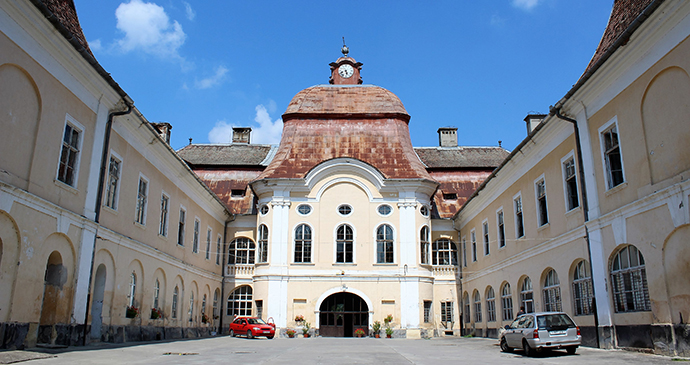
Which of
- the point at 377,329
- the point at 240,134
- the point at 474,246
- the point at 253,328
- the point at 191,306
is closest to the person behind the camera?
the point at 253,328

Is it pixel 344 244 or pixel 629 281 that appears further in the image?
pixel 344 244

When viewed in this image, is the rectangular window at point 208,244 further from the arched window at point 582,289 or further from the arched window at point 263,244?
the arched window at point 582,289

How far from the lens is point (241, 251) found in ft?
98.0

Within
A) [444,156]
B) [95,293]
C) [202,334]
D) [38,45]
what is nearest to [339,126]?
[444,156]

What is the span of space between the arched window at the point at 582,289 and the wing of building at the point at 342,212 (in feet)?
0.23

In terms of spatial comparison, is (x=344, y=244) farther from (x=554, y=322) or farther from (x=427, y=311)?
(x=554, y=322)

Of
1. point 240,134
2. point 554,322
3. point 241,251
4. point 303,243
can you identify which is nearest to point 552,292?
point 554,322

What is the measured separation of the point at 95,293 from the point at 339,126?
17297 mm

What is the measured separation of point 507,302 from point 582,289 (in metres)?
6.87

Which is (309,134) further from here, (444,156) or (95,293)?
(95,293)

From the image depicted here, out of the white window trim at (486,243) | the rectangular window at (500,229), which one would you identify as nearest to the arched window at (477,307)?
the white window trim at (486,243)

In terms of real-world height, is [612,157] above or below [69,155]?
below

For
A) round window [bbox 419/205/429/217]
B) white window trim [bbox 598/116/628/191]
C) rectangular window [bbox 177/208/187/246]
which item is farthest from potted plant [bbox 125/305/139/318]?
round window [bbox 419/205/429/217]

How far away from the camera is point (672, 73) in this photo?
37.1ft
